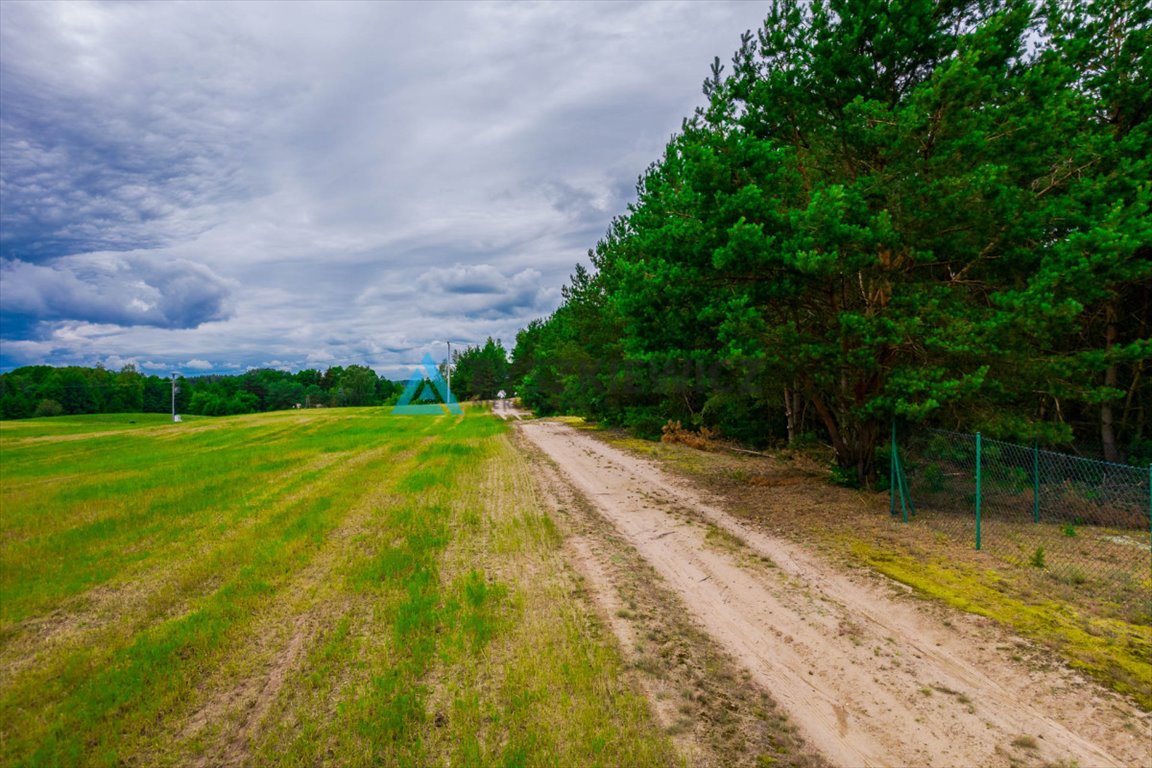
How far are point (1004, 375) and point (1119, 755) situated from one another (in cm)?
830

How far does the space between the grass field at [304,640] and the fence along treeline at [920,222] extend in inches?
262

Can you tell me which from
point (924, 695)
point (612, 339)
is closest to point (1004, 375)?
point (924, 695)

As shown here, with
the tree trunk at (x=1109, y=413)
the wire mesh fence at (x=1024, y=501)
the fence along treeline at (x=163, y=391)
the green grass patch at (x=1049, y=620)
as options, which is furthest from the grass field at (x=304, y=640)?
the fence along treeline at (x=163, y=391)

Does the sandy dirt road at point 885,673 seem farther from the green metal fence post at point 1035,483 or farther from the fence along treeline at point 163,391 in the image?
the fence along treeline at point 163,391

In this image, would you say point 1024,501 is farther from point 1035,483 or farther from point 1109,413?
point 1109,413

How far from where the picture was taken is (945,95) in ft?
31.1

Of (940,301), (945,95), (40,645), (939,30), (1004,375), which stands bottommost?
(40,645)

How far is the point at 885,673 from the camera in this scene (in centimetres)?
469

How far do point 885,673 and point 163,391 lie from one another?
416 feet

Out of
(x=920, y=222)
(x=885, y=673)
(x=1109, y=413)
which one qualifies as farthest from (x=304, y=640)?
(x=1109, y=413)

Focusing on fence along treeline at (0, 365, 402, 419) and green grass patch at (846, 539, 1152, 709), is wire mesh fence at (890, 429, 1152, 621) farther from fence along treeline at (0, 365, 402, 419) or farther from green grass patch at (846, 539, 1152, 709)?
fence along treeline at (0, 365, 402, 419)

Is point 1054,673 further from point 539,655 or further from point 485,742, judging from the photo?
point 485,742

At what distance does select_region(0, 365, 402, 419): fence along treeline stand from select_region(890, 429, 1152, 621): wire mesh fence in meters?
94.4

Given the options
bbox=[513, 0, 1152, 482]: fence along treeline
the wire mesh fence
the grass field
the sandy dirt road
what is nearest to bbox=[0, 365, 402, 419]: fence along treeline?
the grass field
